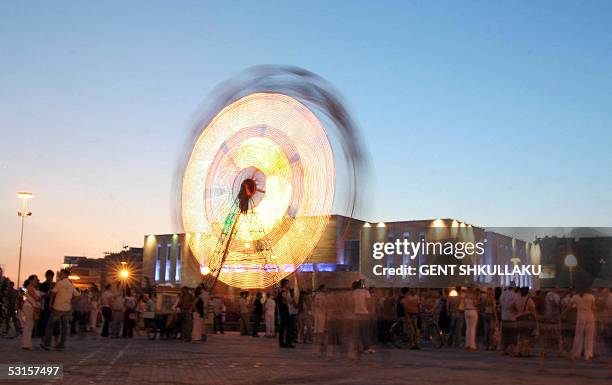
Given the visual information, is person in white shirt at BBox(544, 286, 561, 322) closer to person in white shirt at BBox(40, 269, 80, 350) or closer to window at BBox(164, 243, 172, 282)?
person in white shirt at BBox(40, 269, 80, 350)

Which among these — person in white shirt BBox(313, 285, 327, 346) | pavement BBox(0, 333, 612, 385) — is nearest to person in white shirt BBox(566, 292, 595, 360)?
pavement BBox(0, 333, 612, 385)

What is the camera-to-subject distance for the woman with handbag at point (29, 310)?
1688 cm

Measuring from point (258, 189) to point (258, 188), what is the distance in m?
0.05

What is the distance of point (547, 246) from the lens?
119 ft

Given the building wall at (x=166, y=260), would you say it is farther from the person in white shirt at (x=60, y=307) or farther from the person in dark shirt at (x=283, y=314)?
the person in white shirt at (x=60, y=307)

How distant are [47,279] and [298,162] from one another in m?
11.6

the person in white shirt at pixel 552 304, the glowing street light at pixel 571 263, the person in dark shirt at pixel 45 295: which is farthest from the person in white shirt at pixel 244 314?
the glowing street light at pixel 571 263

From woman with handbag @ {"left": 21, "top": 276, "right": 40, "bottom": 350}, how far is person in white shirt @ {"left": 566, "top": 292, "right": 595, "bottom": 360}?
12.2 m

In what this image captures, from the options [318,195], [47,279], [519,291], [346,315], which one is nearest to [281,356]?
[346,315]

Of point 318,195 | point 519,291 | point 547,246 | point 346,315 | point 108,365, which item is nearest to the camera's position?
point 108,365

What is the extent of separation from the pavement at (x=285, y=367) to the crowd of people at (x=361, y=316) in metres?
0.74

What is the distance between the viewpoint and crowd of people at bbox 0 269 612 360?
1784cm

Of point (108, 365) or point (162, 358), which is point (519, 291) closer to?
point (162, 358)

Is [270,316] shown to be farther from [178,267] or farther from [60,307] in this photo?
[178,267]
